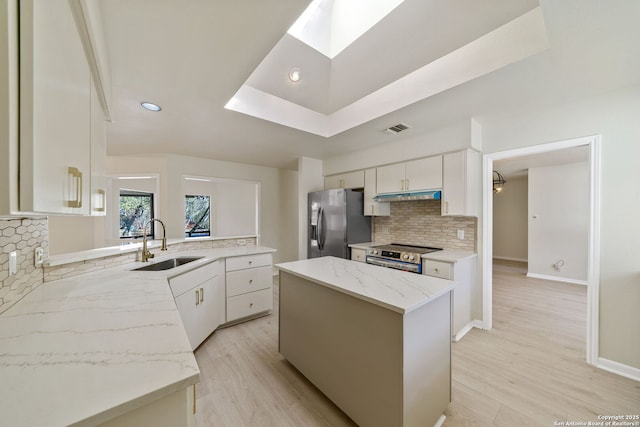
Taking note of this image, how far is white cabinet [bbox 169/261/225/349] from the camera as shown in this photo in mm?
2062

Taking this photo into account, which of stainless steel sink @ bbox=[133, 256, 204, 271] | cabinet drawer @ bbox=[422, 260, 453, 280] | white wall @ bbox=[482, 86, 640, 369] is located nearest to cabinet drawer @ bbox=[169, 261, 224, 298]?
stainless steel sink @ bbox=[133, 256, 204, 271]

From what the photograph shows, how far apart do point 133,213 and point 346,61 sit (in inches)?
247

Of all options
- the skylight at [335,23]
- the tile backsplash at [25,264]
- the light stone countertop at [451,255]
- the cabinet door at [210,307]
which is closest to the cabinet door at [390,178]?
the light stone countertop at [451,255]

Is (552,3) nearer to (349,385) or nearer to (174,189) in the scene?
(349,385)

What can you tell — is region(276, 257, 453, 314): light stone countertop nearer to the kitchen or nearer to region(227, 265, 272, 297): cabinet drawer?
region(227, 265, 272, 297): cabinet drawer

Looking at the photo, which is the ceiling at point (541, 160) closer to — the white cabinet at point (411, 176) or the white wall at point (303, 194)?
the white cabinet at point (411, 176)

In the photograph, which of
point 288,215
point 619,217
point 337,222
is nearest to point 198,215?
point 288,215

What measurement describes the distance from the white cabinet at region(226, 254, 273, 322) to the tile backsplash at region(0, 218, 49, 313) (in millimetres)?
1519

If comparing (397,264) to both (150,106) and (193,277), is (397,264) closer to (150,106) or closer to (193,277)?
(193,277)

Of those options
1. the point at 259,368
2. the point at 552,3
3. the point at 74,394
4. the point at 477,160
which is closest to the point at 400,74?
the point at 552,3

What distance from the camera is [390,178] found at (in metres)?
3.44

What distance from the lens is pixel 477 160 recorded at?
9.36ft

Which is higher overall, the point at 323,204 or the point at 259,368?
the point at 323,204

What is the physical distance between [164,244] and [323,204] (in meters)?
2.27
